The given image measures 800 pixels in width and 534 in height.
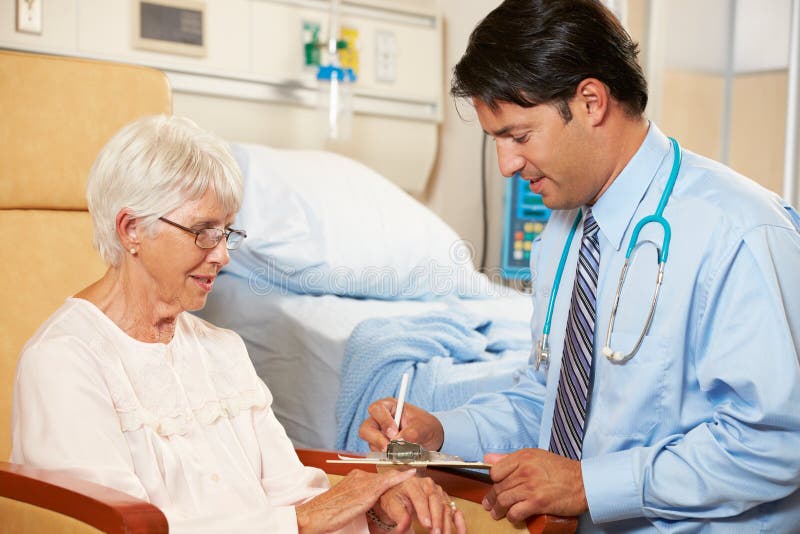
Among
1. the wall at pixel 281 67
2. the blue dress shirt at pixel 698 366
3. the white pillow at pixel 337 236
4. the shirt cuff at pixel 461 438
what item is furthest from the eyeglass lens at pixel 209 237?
the wall at pixel 281 67

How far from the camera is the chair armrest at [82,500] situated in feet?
3.48

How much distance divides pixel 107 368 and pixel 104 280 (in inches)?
6.8

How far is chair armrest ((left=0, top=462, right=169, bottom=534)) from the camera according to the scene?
1.06m

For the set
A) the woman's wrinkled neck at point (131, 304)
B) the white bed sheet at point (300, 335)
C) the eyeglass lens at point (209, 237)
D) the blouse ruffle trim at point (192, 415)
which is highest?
the eyeglass lens at point (209, 237)

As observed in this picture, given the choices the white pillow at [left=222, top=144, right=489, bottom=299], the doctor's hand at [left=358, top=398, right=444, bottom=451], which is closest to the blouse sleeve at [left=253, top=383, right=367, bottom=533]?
the doctor's hand at [left=358, top=398, right=444, bottom=451]

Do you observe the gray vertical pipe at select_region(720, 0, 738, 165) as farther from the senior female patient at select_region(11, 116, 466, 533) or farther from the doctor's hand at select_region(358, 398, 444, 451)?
the senior female patient at select_region(11, 116, 466, 533)

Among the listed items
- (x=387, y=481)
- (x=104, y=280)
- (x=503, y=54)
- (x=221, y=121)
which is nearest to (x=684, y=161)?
(x=503, y=54)

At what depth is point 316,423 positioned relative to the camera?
2270 mm

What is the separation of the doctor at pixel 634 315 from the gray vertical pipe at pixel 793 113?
183cm

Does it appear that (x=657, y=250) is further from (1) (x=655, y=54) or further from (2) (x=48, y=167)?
(1) (x=655, y=54)

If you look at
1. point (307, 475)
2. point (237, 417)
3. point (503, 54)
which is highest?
point (503, 54)

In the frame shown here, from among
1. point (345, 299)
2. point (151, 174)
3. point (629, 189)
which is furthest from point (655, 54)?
point (151, 174)

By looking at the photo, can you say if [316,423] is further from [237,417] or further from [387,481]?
[387,481]

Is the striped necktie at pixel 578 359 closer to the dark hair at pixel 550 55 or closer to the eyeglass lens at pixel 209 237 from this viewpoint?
the dark hair at pixel 550 55
